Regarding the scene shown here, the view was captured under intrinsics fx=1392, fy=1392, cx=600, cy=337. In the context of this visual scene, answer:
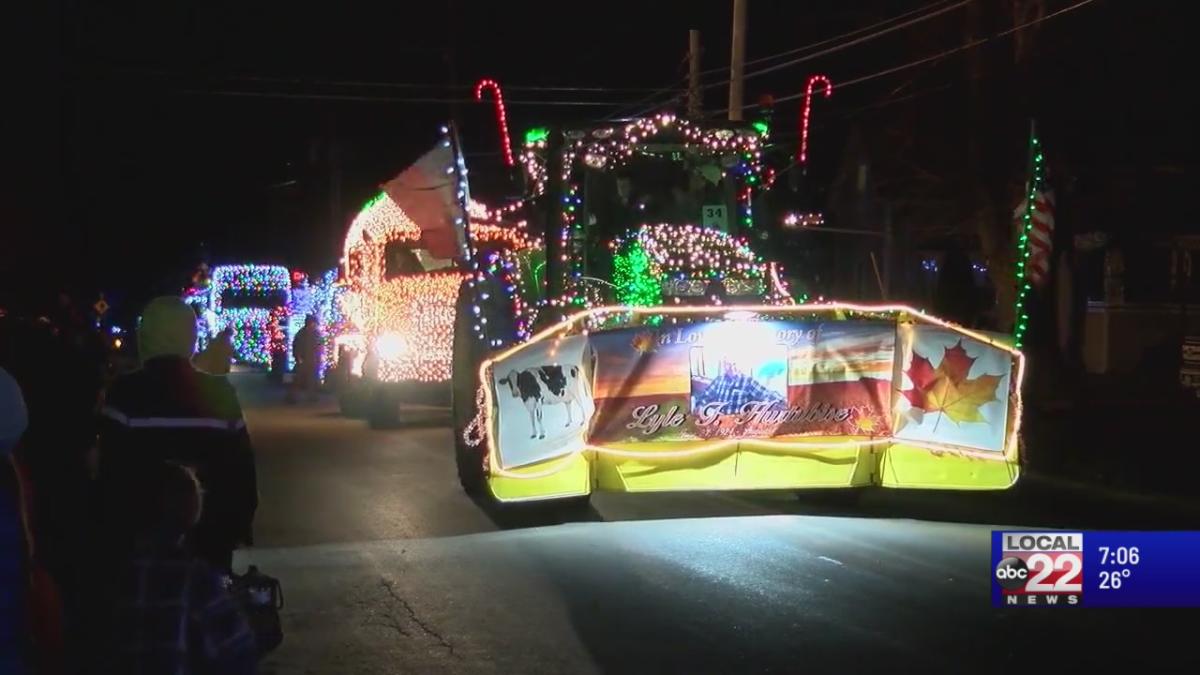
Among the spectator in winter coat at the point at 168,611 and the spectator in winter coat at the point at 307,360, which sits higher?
the spectator in winter coat at the point at 168,611

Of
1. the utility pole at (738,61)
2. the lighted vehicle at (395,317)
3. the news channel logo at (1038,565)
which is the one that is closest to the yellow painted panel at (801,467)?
the news channel logo at (1038,565)

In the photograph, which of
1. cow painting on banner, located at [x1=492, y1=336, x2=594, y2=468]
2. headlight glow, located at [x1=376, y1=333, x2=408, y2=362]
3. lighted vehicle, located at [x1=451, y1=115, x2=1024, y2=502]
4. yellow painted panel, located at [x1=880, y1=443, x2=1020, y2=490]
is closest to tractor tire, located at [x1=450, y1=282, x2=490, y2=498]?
lighted vehicle, located at [x1=451, y1=115, x2=1024, y2=502]

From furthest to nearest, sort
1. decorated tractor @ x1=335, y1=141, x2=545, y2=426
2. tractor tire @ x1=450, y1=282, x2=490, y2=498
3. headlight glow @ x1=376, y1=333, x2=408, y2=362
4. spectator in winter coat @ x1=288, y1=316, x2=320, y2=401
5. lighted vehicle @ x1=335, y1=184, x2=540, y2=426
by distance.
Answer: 1. spectator in winter coat @ x1=288, y1=316, x2=320, y2=401
2. headlight glow @ x1=376, y1=333, x2=408, y2=362
3. lighted vehicle @ x1=335, y1=184, x2=540, y2=426
4. decorated tractor @ x1=335, y1=141, x2=545, y2=426
5. tractor tire @ x1=450, y1=282, x2=490, y2=498

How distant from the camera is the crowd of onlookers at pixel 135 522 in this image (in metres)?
3.42

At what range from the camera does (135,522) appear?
148 inches

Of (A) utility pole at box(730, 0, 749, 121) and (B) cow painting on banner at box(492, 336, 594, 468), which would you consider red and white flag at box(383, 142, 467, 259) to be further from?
(A) utility pole at box(730, 0, 749, 121)

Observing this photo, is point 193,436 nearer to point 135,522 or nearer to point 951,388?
point 135,522

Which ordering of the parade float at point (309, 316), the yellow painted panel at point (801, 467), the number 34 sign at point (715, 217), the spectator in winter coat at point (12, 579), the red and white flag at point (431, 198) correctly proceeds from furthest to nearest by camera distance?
the parade float at point (309, 316)
the red and white flag at point (431, 198)
the number 34 sign at point (715, 217)
the yellow painted panel at point (801, 467)
the spectator in winter coat at point (12, 579)

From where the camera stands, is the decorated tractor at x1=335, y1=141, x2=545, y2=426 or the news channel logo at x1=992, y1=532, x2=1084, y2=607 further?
the decorated tractor at x1=335, y1=141, x2=545, y2=426

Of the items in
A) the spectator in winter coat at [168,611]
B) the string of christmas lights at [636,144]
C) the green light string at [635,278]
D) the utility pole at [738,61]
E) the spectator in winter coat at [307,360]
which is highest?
the utility pole at [738,61]

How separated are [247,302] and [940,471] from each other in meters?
30.6

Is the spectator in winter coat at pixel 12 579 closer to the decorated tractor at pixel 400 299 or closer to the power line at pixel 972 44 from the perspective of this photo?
the decorated tractor at pixel 400 299

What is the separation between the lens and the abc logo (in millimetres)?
7234

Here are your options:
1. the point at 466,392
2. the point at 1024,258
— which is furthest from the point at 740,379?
the point at 466,392
